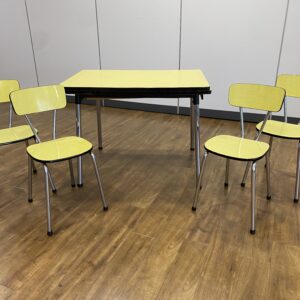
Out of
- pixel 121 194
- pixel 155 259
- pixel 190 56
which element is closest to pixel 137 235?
pixel 155 259

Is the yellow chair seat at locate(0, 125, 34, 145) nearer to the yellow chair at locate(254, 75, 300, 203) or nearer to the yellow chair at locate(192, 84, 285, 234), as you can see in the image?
the yellow chair at locate(192, 84, 285, 234)

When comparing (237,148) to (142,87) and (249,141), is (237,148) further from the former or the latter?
(142,87)

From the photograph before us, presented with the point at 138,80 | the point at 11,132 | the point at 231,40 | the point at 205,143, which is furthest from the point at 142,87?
the point at 231,40

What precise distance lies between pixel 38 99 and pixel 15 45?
10.7 feet

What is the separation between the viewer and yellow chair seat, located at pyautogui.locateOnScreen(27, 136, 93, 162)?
1.85m

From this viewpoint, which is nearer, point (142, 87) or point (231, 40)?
point (142, 87)

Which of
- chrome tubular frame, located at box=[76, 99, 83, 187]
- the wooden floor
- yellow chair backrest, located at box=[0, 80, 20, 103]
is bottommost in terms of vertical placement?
the wooden floor

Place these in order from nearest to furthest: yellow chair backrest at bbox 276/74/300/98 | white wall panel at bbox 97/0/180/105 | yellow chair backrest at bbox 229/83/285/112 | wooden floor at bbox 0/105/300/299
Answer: wooden floor at bbox 0/105/300/299 → yellow chair backrest at bbox 229/83/285/112 → yellow chair backrest at bbox 276/74/300/98 → white wall panel at bbox 97/0/180/105

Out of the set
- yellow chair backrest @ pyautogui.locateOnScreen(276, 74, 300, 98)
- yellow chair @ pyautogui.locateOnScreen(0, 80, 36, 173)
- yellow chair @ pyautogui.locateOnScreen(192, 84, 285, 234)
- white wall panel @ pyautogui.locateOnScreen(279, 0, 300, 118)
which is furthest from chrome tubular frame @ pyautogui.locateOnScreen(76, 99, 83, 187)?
white wall panel @ pyautogui.locateOnScreen(279, 0, 300, 118)

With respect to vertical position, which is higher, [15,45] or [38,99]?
[15,45]

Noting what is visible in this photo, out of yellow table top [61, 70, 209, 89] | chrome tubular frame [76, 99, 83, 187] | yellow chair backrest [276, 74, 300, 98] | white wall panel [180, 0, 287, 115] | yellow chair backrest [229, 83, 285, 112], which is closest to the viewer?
yellow chair backrest [229, 83, 285, 112]

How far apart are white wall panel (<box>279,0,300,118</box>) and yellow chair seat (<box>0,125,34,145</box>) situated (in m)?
2.82

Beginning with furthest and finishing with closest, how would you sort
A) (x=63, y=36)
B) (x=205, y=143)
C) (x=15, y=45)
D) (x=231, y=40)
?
(x=15, y=45) → (x=63, y=36) → (x=231, y=40) → (x=205, y=143)

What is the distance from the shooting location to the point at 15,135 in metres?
2.27
